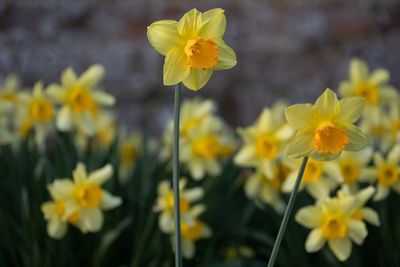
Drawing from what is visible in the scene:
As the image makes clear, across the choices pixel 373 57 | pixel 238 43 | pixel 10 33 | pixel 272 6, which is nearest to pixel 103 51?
pixel 10 33

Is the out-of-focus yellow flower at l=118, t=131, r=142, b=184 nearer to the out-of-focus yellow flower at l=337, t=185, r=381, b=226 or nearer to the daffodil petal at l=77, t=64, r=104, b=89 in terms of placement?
the daffodil petal at l=77, t=64, r=104, b=89

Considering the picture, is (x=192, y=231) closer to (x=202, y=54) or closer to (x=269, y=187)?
(x=269, y=187)

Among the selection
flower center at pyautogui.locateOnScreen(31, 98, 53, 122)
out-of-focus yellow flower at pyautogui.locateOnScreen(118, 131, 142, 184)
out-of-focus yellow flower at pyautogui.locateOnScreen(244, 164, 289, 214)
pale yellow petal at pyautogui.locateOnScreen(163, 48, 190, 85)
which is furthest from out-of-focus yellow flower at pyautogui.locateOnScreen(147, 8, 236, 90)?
out-of-focus yellow flower at pyautogui.locateOnScreen(118, 131, 142, 184)

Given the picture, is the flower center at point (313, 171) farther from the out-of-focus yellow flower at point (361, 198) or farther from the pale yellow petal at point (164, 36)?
the pale yellow petal at point (164, 36)

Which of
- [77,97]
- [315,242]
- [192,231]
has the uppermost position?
[77,97]

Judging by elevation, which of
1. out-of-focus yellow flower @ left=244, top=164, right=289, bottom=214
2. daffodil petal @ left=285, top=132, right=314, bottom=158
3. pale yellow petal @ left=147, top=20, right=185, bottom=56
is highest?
pale yellow petal @ left=147, top=20, right=185, bottom=56

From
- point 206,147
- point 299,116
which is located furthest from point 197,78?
point 206,147

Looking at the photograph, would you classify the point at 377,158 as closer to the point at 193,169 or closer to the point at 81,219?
the point at 193,169
